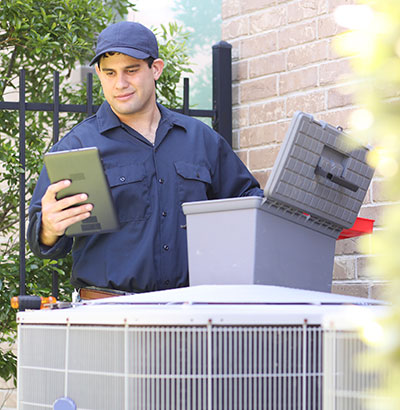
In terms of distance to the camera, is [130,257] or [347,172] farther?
[130,257]

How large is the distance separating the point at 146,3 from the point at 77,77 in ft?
4.36

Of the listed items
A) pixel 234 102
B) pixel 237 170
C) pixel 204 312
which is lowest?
pixel 204 312

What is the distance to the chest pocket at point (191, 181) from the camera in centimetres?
279

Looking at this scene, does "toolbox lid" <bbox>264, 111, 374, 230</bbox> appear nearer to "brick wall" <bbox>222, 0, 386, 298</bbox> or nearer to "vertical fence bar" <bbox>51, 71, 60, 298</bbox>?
"brick wall" <bbox>222, 0, 386, 298</bbox>

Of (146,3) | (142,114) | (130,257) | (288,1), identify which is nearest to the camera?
(130,257)

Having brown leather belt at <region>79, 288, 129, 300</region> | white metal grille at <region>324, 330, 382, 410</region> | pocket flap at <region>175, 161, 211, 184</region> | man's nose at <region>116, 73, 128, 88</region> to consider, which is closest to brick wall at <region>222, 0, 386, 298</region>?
pocket flap at <region>175, 161, 211, 184</region>

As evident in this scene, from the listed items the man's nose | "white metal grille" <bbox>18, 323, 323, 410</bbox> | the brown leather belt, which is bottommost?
"white metal grille" <bbox>18, 323, 323, 410</bbox>

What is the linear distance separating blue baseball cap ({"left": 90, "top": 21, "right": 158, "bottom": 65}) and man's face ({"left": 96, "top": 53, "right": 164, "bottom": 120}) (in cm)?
4

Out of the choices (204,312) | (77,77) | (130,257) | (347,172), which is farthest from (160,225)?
(77,77)

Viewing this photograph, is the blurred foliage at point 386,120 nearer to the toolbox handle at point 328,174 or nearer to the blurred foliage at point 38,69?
the toolbox handle at point 328,174

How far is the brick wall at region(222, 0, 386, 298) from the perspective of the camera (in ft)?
10.5

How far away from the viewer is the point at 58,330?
186cm

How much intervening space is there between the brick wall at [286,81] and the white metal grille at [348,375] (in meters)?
1.52

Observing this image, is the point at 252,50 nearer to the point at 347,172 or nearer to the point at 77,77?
the point at 347,172
